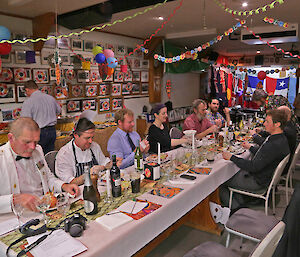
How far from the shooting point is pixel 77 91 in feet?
18.0

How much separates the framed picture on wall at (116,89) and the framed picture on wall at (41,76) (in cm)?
175

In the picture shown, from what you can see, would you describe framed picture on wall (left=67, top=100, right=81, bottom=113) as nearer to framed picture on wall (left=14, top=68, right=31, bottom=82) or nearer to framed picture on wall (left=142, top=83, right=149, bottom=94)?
framed picture on wall (left=14, top=68, right=31, bottom=82)

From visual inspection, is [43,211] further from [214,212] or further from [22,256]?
[214,212]

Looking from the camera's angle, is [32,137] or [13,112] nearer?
[32,137]

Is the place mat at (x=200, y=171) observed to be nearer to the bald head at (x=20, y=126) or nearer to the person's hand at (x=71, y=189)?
the person's hand at (x=71, y=189)

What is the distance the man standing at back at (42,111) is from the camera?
434cm

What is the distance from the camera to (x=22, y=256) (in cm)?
131

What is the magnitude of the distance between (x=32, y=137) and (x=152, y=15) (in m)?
3.45

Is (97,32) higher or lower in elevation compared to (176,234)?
higher

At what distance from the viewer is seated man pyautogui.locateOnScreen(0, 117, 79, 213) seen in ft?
5.68

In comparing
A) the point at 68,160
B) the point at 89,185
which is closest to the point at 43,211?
the point at 89,185

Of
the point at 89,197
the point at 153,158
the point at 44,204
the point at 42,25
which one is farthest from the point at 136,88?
the point at 44,204

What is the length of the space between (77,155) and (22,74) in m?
2.83

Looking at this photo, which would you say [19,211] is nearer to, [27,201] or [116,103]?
[27,201]
